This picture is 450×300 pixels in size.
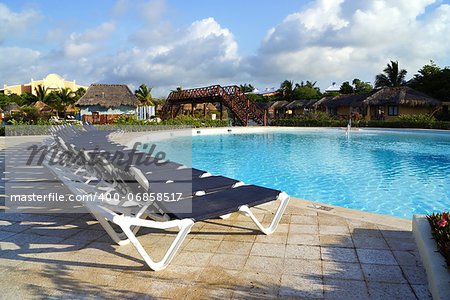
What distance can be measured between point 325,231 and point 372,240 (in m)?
0.45

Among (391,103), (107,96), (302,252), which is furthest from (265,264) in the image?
(107,96)

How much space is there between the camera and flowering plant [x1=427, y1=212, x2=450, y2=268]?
242cm

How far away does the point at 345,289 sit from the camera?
2.35 meters

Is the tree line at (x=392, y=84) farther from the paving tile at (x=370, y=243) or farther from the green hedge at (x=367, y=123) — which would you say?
the paving tile at (x=370, y=243)

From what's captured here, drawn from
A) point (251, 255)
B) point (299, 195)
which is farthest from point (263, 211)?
point (299, 195)

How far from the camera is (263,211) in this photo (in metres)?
4.21

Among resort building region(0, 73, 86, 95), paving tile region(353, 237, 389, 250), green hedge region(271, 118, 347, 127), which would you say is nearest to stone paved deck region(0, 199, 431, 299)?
paving tile region(353, 237, 389, 250)

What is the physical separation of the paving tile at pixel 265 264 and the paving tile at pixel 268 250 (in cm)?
8

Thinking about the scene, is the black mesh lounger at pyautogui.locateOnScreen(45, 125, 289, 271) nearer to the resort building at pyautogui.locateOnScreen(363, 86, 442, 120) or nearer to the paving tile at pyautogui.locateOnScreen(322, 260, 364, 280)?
the paving tile at pyautogui.locateOnScreen(322, 260, 364, 280)

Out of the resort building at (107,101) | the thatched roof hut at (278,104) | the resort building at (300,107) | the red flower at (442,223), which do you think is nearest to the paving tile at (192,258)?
the red flower at (442,223)

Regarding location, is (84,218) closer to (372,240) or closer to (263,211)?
(263,211)

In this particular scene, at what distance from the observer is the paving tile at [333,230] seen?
342 cm

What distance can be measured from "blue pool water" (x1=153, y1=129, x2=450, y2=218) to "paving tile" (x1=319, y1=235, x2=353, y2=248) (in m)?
3.46

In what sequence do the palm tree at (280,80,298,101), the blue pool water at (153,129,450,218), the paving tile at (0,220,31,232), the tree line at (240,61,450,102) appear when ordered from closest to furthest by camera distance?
the paving tile at (0,220,31,232) < the blue pool water at (153,129,450,218) < the tree line at (240,61,450,102) < the palm tree at (280,80,298,101)
